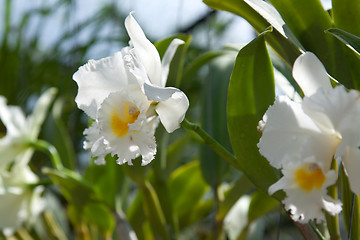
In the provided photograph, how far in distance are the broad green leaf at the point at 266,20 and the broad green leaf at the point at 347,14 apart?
59 millimetres

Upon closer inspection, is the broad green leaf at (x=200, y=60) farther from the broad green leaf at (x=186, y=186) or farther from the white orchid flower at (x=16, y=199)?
the white orchid flower at (x=16, y=199)

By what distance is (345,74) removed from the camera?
0.42 meters

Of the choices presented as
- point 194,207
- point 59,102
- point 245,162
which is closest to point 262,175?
point 245,162

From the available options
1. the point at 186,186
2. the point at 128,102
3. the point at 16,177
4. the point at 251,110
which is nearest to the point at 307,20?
the point at 251,110

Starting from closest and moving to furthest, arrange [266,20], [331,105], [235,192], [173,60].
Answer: [331,105], [266,20], [173,60], [235,192]

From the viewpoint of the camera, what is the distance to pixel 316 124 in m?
0.30

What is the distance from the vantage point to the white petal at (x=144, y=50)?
1.20 feet

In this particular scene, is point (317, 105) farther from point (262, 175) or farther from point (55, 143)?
point (55, 143)

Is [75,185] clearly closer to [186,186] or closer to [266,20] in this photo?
[186,186]

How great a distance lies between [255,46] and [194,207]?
20.1 inches

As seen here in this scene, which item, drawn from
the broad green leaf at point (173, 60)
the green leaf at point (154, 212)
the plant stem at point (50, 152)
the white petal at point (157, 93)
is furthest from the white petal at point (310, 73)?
the plant stem at point (50, 152)

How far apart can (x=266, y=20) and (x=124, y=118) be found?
16 centimetres

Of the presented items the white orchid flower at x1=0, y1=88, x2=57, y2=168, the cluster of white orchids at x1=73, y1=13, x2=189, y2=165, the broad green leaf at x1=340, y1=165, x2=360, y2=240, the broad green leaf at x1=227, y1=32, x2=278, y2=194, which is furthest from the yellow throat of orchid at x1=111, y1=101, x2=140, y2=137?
the white orchid flower at x1=0, y1=88, x2=57, y2=168

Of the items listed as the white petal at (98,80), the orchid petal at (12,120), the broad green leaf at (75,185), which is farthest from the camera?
the orchid petal at (12,120)
